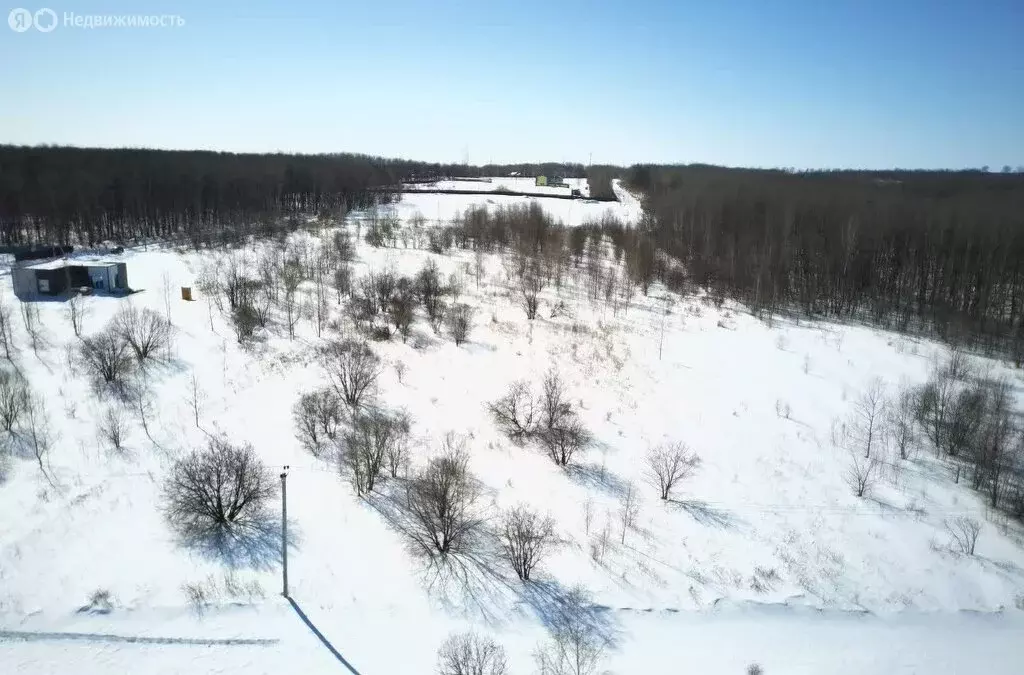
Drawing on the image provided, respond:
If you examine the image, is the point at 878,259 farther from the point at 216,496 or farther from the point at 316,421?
the point at 216,496

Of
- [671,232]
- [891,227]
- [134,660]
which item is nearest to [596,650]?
[134,660]

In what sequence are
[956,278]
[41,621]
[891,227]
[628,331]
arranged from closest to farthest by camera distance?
[41,621] < [628,331] < [956,278] < [891,227]

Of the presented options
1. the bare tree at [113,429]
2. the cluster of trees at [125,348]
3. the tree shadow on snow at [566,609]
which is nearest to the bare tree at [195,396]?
the cluster of trees at [125,348]

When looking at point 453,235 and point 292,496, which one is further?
point 453,235

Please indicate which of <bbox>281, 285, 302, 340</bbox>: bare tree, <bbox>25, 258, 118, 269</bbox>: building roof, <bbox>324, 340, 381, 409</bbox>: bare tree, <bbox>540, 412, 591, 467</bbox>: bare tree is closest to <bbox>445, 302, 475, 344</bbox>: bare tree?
<bbox>324, 340, 381, 409</bbox>: bare tree

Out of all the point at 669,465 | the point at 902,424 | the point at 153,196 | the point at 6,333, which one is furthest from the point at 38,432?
the point at 153,196

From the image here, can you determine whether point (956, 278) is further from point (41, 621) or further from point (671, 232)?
point (41, 621)

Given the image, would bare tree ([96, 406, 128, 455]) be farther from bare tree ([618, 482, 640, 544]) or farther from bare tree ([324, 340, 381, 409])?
bare tree ([618, 482, 640, 544])
